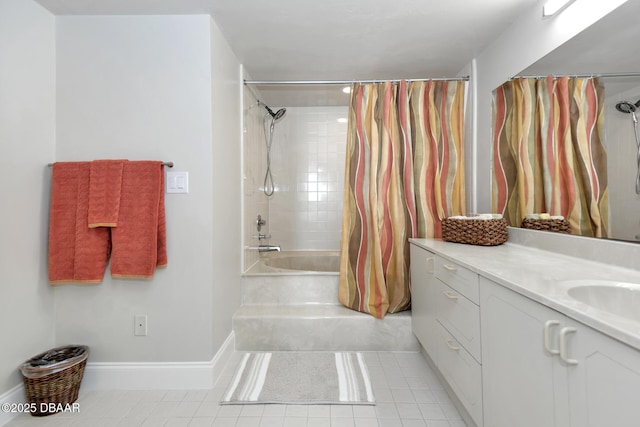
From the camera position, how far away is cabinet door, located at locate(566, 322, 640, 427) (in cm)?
60

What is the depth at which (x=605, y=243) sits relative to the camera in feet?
4.11

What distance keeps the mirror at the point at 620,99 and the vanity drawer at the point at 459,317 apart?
65 cm

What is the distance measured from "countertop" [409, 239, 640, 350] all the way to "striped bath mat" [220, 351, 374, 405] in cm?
90

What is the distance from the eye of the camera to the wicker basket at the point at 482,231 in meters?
1.78

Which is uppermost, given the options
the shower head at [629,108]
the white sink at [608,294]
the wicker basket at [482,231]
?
the shower head at [629,108]

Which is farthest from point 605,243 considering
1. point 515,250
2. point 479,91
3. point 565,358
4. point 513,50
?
point 479,91

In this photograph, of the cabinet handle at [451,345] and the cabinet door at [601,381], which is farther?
the cabinet handle at [451,345]

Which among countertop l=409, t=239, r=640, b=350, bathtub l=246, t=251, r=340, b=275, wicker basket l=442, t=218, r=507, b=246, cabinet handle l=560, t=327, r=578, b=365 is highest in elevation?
wicker basket l=442, t=218, r=507, b=246

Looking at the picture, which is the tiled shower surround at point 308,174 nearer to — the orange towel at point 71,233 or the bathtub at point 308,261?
the bathtub at point 308,261

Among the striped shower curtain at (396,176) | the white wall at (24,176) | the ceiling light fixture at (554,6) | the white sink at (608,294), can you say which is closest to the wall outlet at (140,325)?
the white wall at (24,176)

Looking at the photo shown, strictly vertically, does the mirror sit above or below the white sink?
above

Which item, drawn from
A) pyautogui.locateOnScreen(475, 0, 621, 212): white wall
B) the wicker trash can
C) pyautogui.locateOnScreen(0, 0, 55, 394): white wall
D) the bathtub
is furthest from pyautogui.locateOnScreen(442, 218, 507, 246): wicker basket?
pyautogui.locateOnScreen(0, 0, 55, 394): white wall

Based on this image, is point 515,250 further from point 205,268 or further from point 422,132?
point 205,268

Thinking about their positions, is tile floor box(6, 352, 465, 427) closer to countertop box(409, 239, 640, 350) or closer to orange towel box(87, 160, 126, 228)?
countertop box(409, 239, 640, 350)
